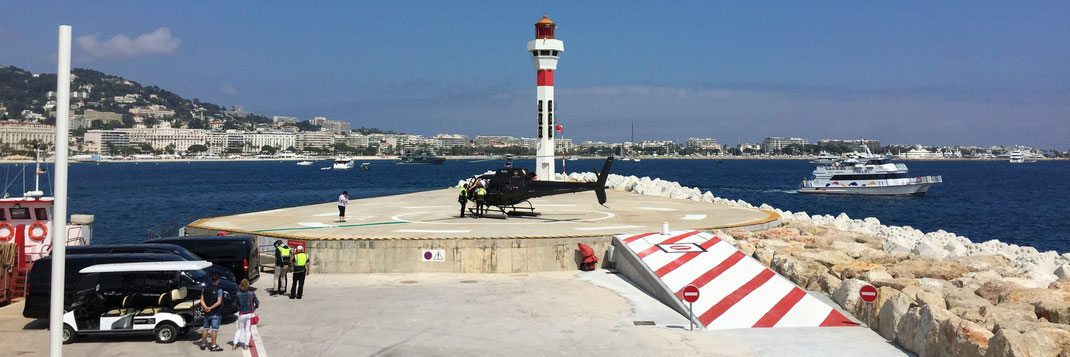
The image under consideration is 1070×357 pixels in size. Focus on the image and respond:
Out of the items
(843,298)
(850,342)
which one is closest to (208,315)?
(850,342)

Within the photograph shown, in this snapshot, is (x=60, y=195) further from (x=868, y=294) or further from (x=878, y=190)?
(x=878, y=190)

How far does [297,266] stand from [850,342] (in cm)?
1188

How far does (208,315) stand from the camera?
1350 cm

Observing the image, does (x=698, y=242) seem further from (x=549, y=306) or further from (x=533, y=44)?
(x=533, y=44)

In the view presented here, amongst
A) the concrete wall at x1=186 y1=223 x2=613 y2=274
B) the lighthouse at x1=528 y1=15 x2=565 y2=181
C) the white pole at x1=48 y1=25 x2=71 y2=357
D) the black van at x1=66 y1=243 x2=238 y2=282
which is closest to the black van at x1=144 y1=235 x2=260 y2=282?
the black van at x1=66 y1=243 x2=238 y2=282

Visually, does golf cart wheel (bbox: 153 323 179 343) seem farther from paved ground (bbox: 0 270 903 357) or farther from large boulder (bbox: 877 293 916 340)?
large boulder (bbox: 877 293 916 340)

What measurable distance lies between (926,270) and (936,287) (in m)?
3.03

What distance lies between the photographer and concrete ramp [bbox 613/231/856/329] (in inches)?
650

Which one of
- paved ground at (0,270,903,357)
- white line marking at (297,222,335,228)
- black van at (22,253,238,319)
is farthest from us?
white line marking at (297,222,335,228)

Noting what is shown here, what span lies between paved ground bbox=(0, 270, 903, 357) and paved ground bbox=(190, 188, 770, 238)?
558cm

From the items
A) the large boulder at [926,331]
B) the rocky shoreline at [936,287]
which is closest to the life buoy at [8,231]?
the rocky shoreline at [936,287]

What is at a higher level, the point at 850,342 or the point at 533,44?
the point at 533,44

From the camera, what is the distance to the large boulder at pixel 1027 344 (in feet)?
36.9

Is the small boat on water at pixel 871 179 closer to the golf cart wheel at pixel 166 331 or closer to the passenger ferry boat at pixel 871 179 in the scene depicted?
the passenger ferry boat at pixel 871 179
